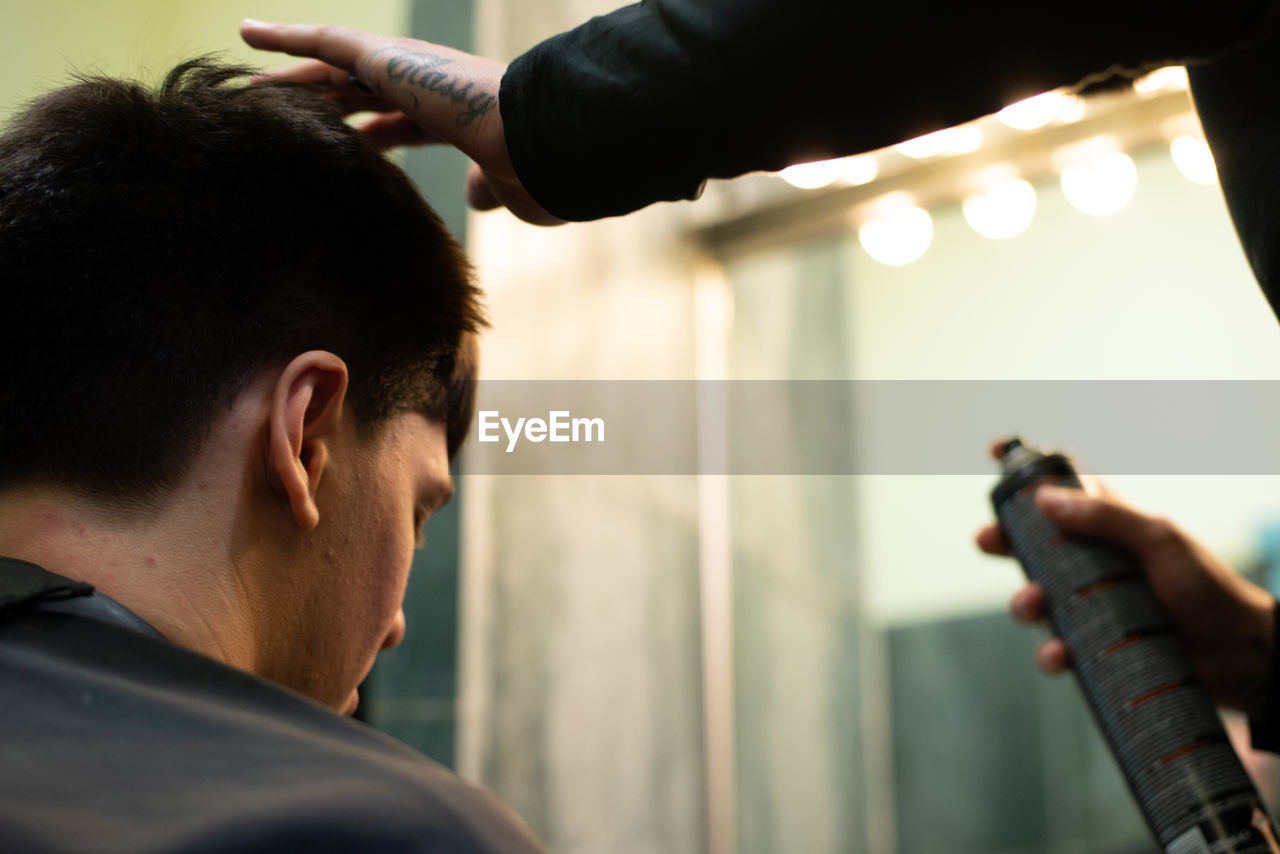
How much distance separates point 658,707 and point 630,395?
0.67 m

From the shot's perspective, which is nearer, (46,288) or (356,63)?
(46,288)

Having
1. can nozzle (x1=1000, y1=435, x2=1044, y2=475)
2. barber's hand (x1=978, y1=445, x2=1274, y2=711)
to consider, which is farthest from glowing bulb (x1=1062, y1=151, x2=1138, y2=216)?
can nozzle (x1=1000, y1=435, x2=1044, y2=475)

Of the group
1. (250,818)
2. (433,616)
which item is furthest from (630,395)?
(250,818)

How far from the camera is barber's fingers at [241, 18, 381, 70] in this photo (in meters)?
0.76

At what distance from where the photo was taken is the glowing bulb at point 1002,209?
2244 millimetres

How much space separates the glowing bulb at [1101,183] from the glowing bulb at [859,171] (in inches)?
15.5

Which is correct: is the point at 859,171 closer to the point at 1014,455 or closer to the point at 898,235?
the point at 898,235

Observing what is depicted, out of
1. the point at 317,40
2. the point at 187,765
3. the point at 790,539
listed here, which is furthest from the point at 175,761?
the point at 790,539

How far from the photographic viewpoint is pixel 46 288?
610mm

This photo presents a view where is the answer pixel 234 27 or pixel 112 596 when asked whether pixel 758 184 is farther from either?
pixel 112 596

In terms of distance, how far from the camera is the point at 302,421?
61 cm

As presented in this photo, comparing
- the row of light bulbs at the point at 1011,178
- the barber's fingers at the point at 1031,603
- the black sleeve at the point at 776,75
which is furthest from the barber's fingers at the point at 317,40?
the row of light bulbs at the point at 1011,178

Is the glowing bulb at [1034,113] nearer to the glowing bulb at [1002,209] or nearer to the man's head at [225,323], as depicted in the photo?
the glowing bulb at [1002,209]

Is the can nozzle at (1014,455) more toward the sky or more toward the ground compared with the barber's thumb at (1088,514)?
more toward the sky
